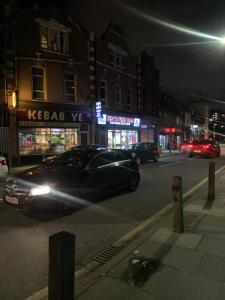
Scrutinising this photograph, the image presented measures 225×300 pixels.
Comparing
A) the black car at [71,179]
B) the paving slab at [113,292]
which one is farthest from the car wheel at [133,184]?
the paving slab at [113,292]

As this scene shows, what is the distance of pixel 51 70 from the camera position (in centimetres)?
2286

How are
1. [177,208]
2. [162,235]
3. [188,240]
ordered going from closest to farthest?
[188,240]
[162,235]
[177,208]

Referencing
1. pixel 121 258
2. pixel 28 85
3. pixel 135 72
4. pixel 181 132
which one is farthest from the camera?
pixel 181 132

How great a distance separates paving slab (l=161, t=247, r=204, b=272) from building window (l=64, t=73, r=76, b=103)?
66.5ft

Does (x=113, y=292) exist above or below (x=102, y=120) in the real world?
below

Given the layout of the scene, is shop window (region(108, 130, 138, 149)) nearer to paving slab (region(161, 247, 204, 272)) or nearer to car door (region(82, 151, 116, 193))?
car door (region(82, 151, 116, 193))

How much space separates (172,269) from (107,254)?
117 centimetres

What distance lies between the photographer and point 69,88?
79.9ft

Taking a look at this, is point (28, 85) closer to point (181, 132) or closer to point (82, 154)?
point (82, 154)

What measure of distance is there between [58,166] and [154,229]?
11.8 ft

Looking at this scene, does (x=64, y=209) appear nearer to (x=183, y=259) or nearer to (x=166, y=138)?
(x=183, y=259)

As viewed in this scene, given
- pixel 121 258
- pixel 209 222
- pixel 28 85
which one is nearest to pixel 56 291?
pixel 121 258

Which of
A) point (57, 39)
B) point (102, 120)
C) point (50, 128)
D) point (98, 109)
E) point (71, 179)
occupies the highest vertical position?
point (57, 39)

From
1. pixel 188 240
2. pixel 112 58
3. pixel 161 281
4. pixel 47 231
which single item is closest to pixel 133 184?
pixel 47 231
